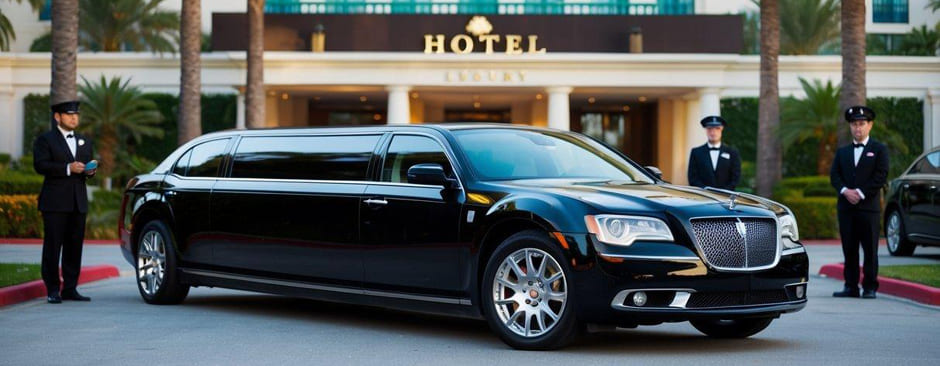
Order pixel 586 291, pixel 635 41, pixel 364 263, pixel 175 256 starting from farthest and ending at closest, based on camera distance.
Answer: pixel 635 41 → pixel 175 256 → pixel 364 263 → pixel 586 291

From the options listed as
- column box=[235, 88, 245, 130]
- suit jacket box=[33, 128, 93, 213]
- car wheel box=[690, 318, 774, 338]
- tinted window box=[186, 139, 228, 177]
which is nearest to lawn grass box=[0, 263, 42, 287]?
suit jacket box=[33, 128, 93, 213]

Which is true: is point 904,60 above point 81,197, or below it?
above

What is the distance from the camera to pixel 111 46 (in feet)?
148

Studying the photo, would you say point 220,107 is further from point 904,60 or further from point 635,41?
point 904,60

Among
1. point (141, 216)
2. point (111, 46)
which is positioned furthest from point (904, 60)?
point (141, 216)

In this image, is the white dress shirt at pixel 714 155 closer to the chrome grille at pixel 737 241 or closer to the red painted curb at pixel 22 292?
the chrome grille at pixel 737 241

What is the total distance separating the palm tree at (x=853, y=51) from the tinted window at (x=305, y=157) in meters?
14.5

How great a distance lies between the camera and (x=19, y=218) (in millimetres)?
24875

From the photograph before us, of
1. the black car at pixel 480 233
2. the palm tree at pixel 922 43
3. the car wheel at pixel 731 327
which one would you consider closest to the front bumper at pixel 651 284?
the black car at pixel 480 233

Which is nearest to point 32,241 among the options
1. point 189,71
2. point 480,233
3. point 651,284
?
point 189,71

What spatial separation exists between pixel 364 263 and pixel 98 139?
2783 cm

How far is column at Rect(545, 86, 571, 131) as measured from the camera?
1422 inches

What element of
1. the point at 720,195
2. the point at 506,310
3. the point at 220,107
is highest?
the point at 220,107

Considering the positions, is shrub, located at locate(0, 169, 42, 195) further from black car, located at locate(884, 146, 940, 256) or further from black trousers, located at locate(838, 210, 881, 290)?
black trousers, located at locate(838, 210, 881, 290)
